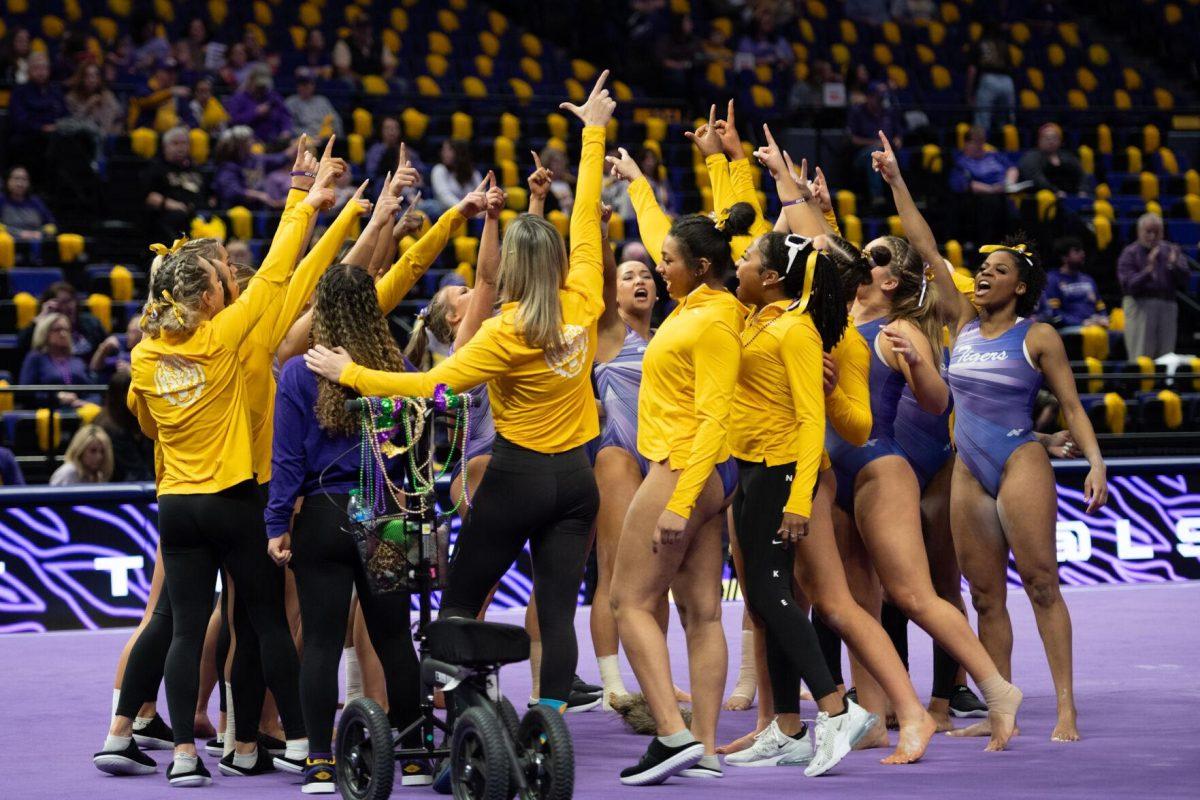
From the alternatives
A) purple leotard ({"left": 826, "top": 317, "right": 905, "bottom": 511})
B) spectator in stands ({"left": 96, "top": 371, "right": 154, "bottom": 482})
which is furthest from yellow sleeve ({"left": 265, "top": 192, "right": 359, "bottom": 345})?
spectator in stands ({"left": 96, "top": 371, "right": 154, "bottom": 482})

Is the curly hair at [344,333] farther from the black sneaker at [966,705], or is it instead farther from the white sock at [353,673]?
the black sneaker at [966,705]

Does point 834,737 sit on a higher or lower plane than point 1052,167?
lower

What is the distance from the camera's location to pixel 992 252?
6.68 m

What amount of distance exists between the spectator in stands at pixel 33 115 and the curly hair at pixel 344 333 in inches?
356

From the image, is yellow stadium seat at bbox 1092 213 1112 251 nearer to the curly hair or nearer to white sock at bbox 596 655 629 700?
white sock at bbox 596 655 629 700

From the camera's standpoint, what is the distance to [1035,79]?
20562mm

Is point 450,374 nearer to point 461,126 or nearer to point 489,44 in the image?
point 461,126

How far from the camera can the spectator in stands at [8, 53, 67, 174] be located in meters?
13.7

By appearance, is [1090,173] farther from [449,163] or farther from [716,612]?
[716,612]

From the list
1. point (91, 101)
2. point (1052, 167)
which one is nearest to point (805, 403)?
point (91, 101)

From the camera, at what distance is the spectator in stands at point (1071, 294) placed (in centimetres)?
1507

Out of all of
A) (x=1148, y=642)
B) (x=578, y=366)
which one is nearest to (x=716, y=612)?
(x=578, y=366)

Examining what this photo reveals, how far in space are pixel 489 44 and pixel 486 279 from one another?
12.8 metres

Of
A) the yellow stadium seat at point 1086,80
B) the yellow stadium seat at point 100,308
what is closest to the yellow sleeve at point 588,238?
the yellow stadium seat at point 100,308
